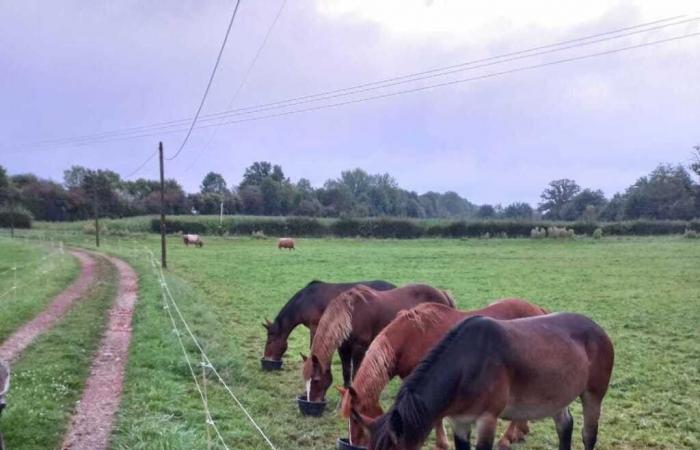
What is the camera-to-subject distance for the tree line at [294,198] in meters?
66.8

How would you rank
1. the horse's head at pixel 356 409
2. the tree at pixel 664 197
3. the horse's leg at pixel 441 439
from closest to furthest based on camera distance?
the horse's head at pixel 356 409 → the horse's leg at pixel 441 439 → the tree at pixel 664 197

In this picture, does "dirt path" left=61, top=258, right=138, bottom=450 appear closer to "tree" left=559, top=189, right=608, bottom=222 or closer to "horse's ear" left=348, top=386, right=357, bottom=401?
"horse's ear" left=348, top=386, right=357, bottom=401

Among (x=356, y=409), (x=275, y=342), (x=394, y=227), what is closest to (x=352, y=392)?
(x=356, y=409)

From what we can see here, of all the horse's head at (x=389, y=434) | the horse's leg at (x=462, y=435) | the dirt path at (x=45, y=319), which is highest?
the horse's head at (x=389, y=434)

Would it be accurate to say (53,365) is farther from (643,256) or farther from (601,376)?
(643,256)

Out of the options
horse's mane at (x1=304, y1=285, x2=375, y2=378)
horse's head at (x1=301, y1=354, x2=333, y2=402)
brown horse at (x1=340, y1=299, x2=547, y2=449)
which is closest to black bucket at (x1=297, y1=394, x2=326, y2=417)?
horse's head at (x1=301, y1=354, x2=333, y2=402)

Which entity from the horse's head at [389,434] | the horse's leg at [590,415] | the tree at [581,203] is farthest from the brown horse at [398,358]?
the tree at [581,203]

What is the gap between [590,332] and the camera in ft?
17.7

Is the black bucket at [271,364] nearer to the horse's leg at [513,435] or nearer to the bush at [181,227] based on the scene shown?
the horse's leg at [513,435]

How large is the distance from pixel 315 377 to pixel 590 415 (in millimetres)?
3014

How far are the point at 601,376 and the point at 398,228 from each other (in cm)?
5243

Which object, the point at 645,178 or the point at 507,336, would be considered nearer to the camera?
the point at 507,336

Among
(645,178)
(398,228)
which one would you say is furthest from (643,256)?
(645,178)

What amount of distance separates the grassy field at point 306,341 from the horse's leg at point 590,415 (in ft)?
2.38
